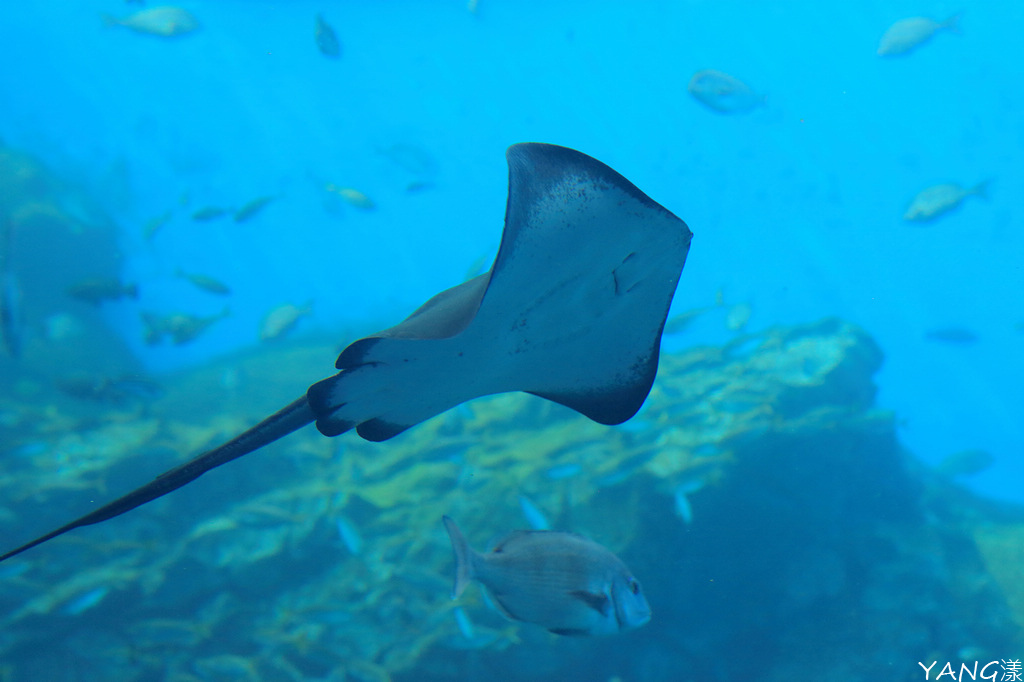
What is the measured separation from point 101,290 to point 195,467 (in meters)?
6.91

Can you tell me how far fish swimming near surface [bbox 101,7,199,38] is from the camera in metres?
7.34

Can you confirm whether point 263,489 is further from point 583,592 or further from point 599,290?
point 599,290

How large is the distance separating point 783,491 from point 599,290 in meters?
6.76

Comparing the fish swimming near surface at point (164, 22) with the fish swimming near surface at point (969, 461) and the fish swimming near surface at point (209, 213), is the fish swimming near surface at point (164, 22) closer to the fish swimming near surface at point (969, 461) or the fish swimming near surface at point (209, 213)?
the fish swimming near surface at point (209, 213)

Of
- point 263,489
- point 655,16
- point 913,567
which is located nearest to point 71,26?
point 655,16

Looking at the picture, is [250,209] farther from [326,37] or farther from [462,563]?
[462,563]

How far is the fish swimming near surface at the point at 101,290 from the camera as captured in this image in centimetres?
651

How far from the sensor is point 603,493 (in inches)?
248

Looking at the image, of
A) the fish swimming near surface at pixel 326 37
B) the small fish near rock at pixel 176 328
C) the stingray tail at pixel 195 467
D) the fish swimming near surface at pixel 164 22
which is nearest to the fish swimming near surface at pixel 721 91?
the fish swimming near surface at pixel 326 37

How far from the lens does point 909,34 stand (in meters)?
7.53

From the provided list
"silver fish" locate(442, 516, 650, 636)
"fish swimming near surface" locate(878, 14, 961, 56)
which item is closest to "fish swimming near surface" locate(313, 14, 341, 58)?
"silver fish" locate(442, 516, 650, 636)

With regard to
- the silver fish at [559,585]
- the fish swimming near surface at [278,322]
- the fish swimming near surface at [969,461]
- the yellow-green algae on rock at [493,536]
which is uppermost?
the silver fish at [559,585]

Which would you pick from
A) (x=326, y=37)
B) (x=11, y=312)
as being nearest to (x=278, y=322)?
(x=11, y=312)

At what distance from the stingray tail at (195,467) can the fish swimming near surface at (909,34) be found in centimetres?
979
